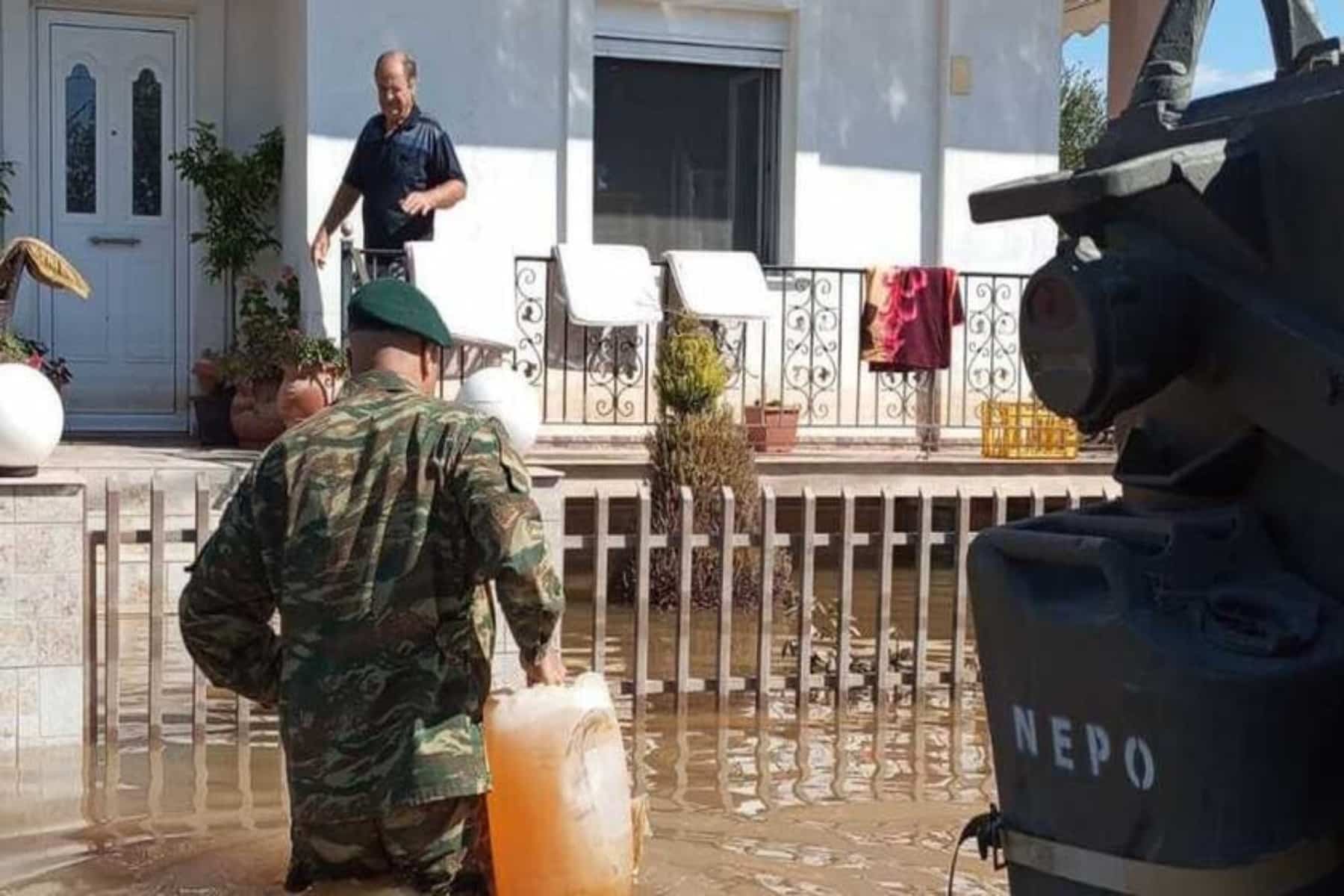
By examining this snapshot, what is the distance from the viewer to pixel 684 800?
5672mm

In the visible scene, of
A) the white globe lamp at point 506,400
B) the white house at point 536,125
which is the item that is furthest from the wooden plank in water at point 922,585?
the white house at point 536,125

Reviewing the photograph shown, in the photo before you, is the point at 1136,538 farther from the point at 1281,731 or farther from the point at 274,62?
the point at 274,62

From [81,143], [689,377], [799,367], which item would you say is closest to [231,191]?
[81,143]

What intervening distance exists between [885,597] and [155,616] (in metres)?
2.93

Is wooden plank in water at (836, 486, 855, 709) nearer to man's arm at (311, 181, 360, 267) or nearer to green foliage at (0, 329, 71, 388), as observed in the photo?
man's arm at (311, 181, 360, 267)

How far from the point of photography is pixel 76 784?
5641mm

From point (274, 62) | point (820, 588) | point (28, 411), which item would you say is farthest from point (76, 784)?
point (274, 62)

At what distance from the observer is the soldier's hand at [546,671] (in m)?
3.70

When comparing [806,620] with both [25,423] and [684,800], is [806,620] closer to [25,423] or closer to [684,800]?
[684,800]

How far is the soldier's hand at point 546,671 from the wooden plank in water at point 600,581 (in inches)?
112

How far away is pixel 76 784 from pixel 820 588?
5.25 metres

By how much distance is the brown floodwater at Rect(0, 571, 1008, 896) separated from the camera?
4762 millimetres

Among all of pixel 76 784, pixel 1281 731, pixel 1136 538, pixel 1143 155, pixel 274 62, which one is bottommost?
pixel 76 784

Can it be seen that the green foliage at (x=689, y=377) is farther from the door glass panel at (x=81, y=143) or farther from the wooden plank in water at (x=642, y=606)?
the door glass panel at (x=81, y=143)
